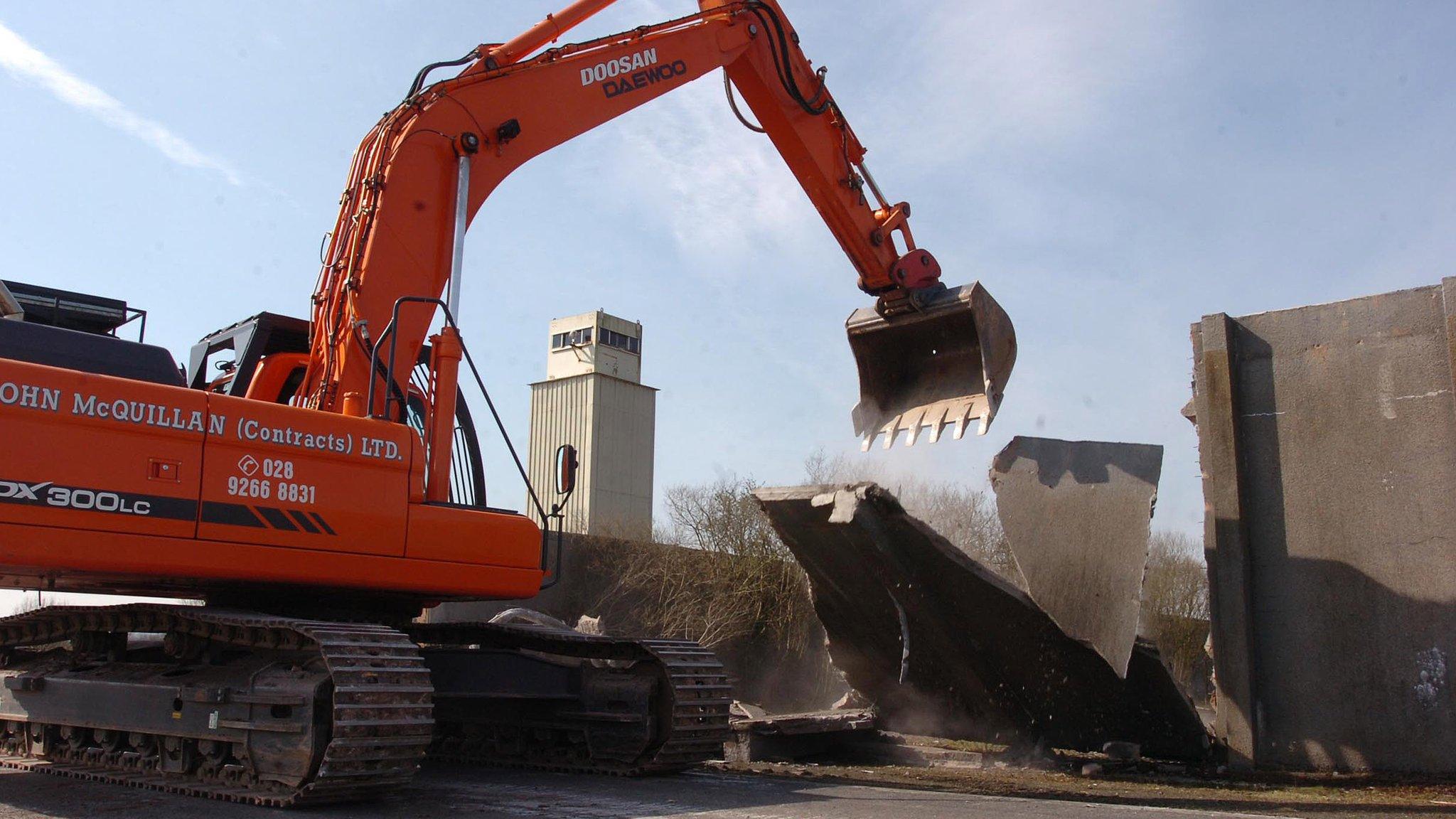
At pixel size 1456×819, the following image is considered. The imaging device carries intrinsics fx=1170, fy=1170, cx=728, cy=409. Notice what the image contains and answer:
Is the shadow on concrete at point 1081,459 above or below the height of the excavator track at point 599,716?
above

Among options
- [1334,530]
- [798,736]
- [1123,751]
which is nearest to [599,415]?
[798,736]

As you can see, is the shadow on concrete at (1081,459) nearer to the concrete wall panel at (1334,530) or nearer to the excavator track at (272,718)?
the concrete wall panel at (1334,530)

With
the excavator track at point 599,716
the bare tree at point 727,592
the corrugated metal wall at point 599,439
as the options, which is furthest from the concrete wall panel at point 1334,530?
the corrugated metal wall at point 599,439

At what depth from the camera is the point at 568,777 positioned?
6.64 metres

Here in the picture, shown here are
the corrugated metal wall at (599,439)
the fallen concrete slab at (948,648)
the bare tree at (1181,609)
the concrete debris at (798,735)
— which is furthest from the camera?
the corrugated metal wall at (599,439)

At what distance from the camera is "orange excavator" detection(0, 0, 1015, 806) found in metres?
5.15

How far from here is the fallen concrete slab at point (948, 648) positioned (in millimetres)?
8453

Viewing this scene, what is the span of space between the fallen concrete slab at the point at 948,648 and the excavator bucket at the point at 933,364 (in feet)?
2.80

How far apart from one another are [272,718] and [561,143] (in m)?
4.11

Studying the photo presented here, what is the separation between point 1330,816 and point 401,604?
5.05m

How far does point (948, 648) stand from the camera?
9273 mm

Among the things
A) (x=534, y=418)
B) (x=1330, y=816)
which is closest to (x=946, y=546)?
(x=1330, y=816)

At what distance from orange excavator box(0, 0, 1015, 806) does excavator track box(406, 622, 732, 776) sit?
0.07 feet

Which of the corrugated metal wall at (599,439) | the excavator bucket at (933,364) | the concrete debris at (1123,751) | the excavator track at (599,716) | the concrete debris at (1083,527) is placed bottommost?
the concrete debris at (1123,751)
